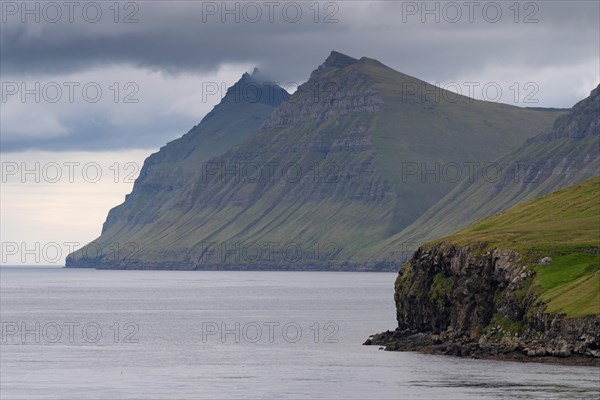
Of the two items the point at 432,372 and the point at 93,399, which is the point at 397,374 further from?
the point at 93,399

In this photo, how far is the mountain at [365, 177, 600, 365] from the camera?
133625mm

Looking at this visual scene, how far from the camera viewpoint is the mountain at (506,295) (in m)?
134

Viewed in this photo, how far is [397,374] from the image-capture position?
424 ft

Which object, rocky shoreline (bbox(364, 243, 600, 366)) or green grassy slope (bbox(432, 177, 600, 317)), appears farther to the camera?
green grassy slope (bbox(432, 177, 600, 317))

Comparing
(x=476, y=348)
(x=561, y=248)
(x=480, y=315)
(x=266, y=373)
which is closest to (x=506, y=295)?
(x=480, y=315)

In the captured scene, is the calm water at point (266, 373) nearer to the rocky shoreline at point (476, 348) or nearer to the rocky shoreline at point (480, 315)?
the rocky shoreline at point (476, 348)

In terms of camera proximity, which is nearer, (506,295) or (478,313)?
(506,295)

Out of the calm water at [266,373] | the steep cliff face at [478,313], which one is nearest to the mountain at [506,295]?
the steep cliff face at [478,313]

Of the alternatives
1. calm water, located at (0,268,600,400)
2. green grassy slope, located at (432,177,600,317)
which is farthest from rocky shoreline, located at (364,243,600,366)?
calm water, located at (0,268,600,400)

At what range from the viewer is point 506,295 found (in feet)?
484

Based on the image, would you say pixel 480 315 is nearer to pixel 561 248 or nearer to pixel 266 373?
pixel 561 248

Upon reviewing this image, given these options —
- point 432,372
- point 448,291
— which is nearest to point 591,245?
point 448,291

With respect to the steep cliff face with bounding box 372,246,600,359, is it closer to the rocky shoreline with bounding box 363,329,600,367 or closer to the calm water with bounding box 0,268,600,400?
the rocky shoreline with bounding box 363,329,600,367

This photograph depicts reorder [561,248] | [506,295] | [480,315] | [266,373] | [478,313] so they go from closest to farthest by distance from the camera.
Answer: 1. [266,373]
2. [506,295]
3. [480,315]
4. [478,313]
5. [561,248]
